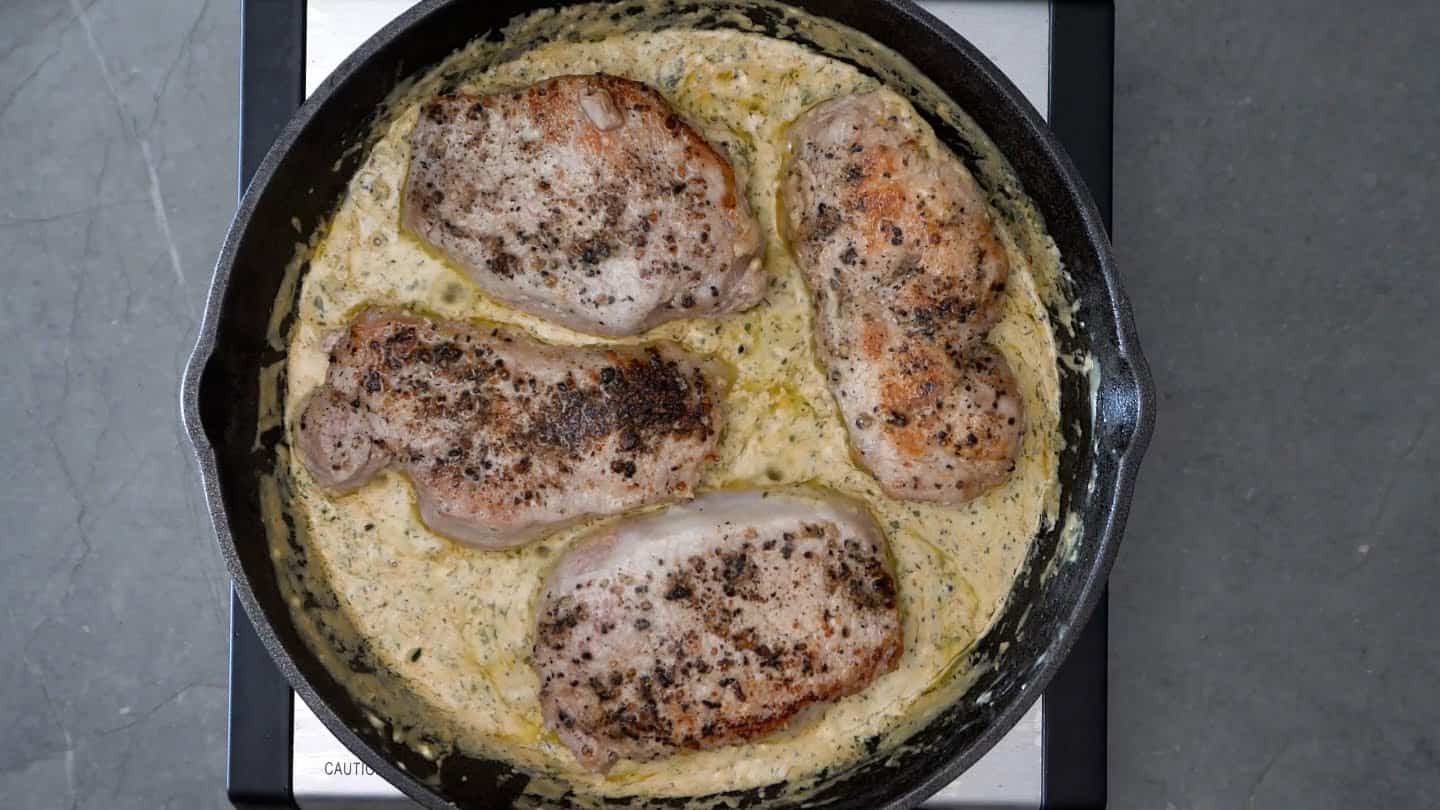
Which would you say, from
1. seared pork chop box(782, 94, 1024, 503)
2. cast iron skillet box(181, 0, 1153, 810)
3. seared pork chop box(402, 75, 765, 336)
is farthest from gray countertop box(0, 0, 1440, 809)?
seared pork chop box(402, 75, 765, 336)

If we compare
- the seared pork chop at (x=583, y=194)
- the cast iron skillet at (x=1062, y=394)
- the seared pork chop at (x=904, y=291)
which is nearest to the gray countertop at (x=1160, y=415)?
the cast iron skillet at (x=1062, y=394)

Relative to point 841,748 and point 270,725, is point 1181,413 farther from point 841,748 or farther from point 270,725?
point 270,725

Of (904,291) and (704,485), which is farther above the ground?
(904,291)

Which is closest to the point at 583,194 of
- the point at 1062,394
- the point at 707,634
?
the point at 707,634

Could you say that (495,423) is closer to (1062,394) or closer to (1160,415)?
(1062,394)

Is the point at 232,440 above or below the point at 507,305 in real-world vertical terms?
below

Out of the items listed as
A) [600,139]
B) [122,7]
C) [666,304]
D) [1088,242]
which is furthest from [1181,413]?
[122,7]
